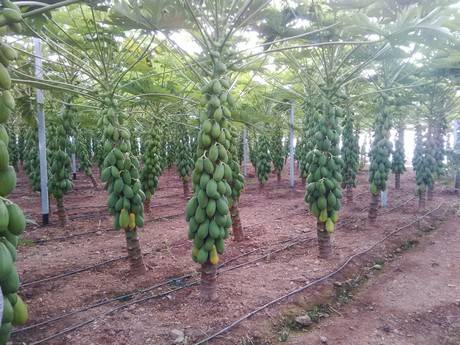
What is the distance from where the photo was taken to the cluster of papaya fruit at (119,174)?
4387 millimetres

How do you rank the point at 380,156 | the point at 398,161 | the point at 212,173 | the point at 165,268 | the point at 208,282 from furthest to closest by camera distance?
the point at 398,161 < the point at 380,156 < the point at 165,268 < the point at 208,282 < the point at 212,173

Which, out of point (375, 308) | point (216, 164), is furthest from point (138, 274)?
point (375, 308)

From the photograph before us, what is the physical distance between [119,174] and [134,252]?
98 cm

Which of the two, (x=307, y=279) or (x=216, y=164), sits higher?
(x=216, y=164)

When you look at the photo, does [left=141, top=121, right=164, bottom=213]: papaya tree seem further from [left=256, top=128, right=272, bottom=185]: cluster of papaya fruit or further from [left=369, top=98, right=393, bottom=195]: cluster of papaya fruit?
[left=369, top=98, right=393, bottom=195]: cluster of papaya fruit

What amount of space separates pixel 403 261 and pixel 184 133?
7103 mm

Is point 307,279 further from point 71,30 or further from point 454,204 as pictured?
point 454,204

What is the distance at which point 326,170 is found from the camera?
4988 millimetres

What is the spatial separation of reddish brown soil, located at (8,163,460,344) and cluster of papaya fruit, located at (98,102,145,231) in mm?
792

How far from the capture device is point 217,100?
355 cm

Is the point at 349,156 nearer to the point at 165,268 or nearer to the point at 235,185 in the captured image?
the point at 235,185

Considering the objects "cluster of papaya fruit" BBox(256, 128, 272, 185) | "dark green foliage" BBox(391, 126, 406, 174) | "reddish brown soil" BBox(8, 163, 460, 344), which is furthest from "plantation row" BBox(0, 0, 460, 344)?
"dark green foliage" BBox(391, 126, 406, 174)

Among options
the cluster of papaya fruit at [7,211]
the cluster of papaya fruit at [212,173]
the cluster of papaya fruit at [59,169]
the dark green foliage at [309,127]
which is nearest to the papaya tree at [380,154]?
the dark green foliage at [309,127]

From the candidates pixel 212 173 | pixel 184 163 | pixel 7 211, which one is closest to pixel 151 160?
pixel 184 163
